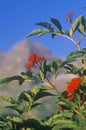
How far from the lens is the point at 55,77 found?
6.80 m

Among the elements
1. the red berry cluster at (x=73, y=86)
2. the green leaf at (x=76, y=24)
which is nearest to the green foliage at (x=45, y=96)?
the red berry cluster at (x=73, y=86)


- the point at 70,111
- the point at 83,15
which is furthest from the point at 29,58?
the point at 83,15

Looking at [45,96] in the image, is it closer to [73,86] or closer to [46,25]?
[73,86]

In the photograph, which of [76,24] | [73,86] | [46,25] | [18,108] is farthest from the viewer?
[46,25]

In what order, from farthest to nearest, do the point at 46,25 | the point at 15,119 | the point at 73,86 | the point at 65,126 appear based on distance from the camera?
1. the point at 46,25
2. the point at 73,86
3. the point at 15,119
4. the point at 65,126

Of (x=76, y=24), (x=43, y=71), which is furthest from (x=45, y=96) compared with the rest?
(x=76, y=24)

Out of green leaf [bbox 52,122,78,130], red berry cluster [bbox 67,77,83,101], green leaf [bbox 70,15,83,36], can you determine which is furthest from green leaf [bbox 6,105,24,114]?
green leaf [bbox 70,15,83,36]

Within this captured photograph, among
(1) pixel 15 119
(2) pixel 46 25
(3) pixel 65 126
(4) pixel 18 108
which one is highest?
(2) pixel 46 25

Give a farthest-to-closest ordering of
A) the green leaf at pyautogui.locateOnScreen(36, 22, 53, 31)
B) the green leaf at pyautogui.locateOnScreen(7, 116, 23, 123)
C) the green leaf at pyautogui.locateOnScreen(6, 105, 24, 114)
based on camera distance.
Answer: the green leaf at pyautogui.locateOnScreen(36, 22, 53, 31)
the green leaf at pyautogui.locateOnScreen(6, 105, 24, 114)
the green leaf at pyautogui.locateOnScreen(7, 116, 23, 123)

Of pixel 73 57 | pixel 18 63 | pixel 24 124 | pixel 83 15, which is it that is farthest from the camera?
pixel 18 63

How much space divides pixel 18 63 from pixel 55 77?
179 m

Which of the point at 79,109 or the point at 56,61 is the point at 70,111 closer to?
the point at 79,109

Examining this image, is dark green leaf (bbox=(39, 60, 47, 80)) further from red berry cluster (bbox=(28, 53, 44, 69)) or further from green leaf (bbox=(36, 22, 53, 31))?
green leaf (bbox=(36, 22, 53, 31))

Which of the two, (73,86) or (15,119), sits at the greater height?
(73,86)
